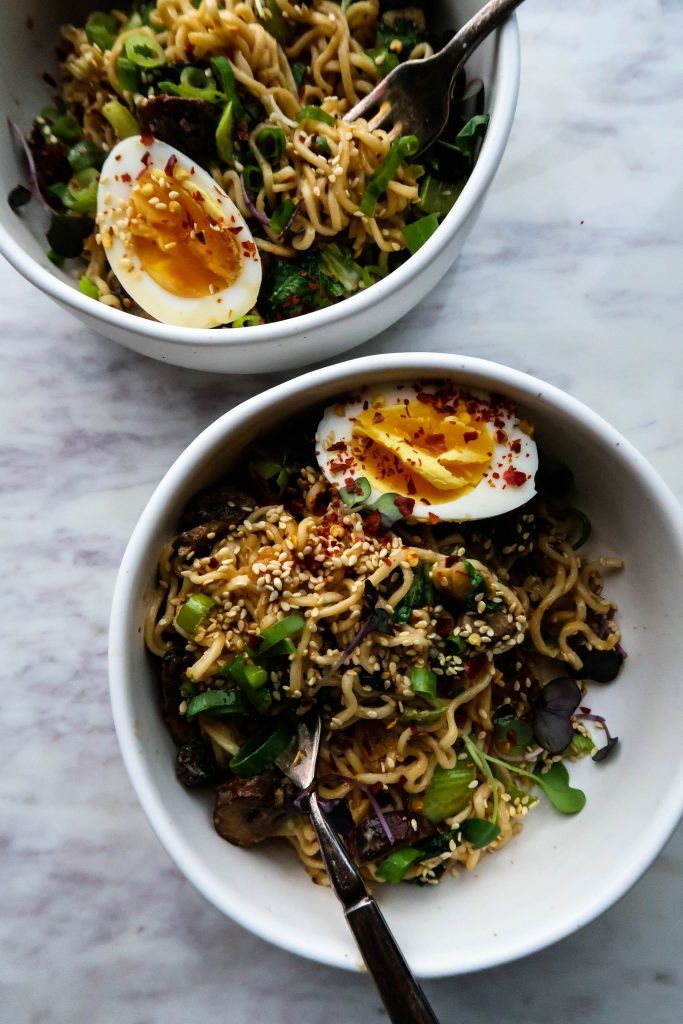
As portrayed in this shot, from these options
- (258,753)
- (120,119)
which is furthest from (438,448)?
(120,119)

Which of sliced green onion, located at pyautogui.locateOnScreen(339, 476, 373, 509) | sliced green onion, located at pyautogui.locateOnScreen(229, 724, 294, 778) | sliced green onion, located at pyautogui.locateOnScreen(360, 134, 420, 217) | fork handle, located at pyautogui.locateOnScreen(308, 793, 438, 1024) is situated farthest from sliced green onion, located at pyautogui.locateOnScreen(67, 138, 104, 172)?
fork handle, located at pyautogui.locateOnScreen(308, 793, 438, 1024)

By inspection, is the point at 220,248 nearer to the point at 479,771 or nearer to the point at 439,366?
the point at 439,366

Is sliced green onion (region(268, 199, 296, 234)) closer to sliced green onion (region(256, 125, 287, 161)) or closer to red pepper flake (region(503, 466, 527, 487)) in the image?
sliced green onion (region(256, 125, 287, 161))

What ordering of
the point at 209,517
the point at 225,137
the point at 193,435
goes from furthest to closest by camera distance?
the point at 193,435
the point at 225,137
the point at 209,517

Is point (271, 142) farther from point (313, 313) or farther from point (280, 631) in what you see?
point (280, 631)

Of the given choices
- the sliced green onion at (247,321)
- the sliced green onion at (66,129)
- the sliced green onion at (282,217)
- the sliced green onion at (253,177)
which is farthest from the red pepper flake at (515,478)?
the sliced green onion at (66,129)

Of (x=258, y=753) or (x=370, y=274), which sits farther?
(x=370, y=274)

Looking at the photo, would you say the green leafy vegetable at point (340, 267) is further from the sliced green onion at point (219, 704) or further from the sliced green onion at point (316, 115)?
the sliced green onion at point (219, 704)

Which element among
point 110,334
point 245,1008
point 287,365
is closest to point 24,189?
point 110,334
